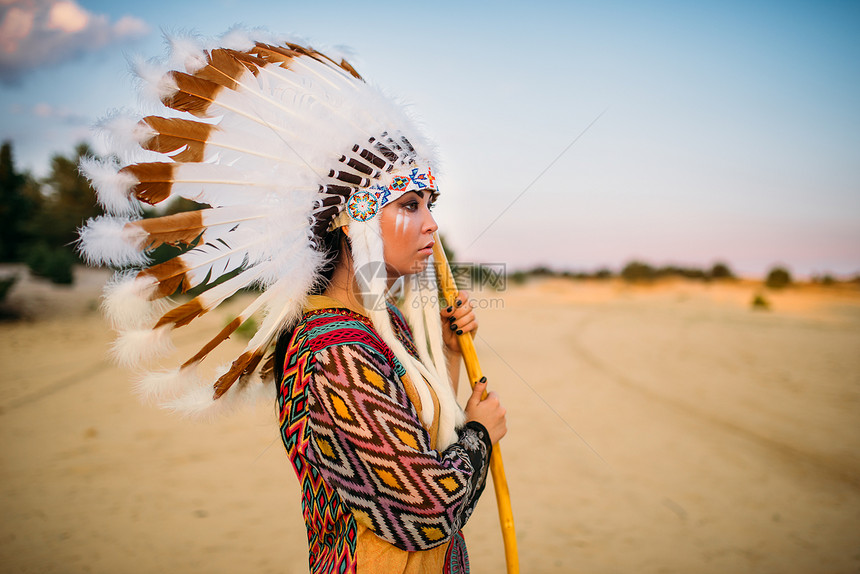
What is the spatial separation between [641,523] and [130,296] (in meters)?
4.88

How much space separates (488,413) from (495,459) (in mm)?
416

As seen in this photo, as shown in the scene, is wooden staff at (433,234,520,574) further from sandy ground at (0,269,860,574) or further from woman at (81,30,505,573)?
sandy ground at (0,269,860,574)

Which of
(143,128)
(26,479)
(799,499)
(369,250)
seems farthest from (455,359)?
(26,479)

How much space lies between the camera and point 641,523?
15.3 feet

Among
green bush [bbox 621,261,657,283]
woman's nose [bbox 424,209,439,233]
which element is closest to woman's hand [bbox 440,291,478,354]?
woman's nose [bbox 424,209,439,233]

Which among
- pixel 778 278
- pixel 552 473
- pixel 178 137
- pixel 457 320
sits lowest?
pixel 778 278

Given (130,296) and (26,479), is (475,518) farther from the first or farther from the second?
(26,479)

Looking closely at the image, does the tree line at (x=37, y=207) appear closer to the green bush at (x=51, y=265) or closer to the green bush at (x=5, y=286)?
the green bush at (x=51, y=265)

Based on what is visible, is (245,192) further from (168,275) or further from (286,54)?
(286,54)

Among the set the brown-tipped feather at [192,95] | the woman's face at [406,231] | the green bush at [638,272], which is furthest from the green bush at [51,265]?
the green bush at [638,272]

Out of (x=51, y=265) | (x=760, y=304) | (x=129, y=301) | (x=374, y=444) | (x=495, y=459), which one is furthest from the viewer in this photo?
(x=760, y=304)

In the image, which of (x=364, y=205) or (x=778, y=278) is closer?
Answer: (x=364, y=205)

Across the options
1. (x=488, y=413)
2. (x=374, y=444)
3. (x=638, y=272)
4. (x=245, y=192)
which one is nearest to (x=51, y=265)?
(x=245, y=192)

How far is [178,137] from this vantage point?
143cm
